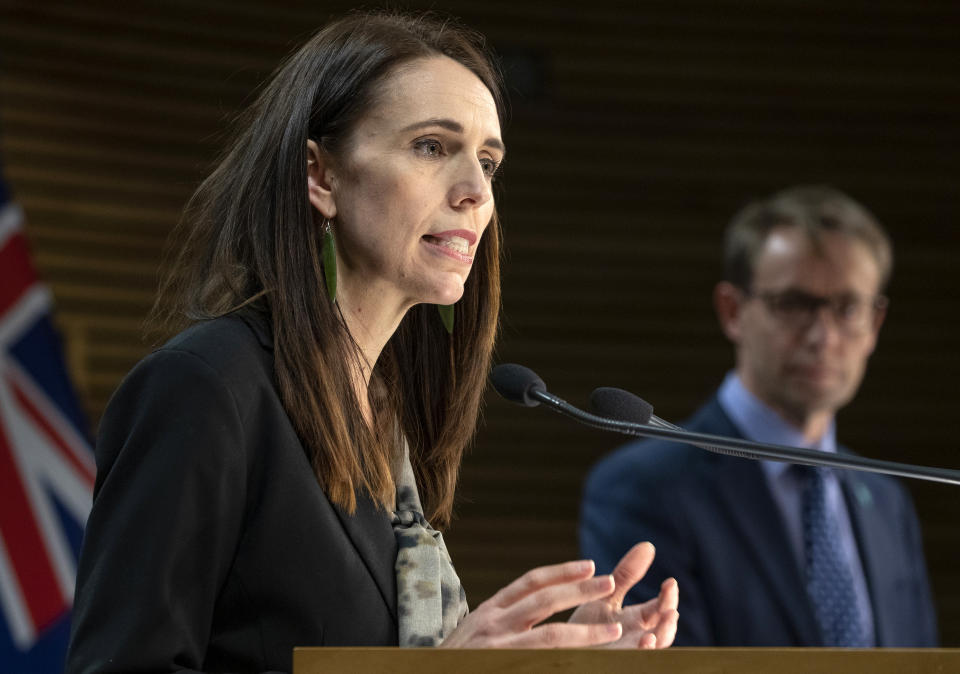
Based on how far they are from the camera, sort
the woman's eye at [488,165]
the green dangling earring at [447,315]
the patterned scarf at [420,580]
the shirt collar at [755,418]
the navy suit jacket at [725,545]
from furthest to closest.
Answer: the shirt collar at [755,418] → the navy suit jacket at [725,545] → the green dangling earring at [447,315] → the woman's eye at [488,165] → the patterned scarf at [420,580]

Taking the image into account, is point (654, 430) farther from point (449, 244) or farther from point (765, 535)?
point (765, 535)

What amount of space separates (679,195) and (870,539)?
2808mm

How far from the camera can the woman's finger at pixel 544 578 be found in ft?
4.93

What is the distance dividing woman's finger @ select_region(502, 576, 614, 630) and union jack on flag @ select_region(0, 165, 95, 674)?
9.03 ft

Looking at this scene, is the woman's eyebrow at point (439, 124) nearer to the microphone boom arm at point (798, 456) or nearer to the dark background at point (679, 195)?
the microphone boom arm at point (798, 456)

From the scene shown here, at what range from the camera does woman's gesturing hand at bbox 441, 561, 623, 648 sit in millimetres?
1480

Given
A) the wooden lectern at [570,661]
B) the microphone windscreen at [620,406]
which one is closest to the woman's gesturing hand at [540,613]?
the wooden lectern at [570,661]

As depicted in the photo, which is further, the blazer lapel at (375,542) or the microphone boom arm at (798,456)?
the blazer lapel at (375,542)

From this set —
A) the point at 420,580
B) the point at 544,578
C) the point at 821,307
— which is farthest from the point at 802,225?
the point at 544,578

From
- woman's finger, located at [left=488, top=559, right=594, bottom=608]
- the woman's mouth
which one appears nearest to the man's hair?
the woman's mouth

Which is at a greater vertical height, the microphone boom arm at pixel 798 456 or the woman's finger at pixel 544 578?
the microphone boom arm at pixel 798 456

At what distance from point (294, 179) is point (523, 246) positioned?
4117 millimetres

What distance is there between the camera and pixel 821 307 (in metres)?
3.87

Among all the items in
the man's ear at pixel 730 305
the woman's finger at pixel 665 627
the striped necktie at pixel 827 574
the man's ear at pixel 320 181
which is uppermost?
the man's ear at pixel 320 181
